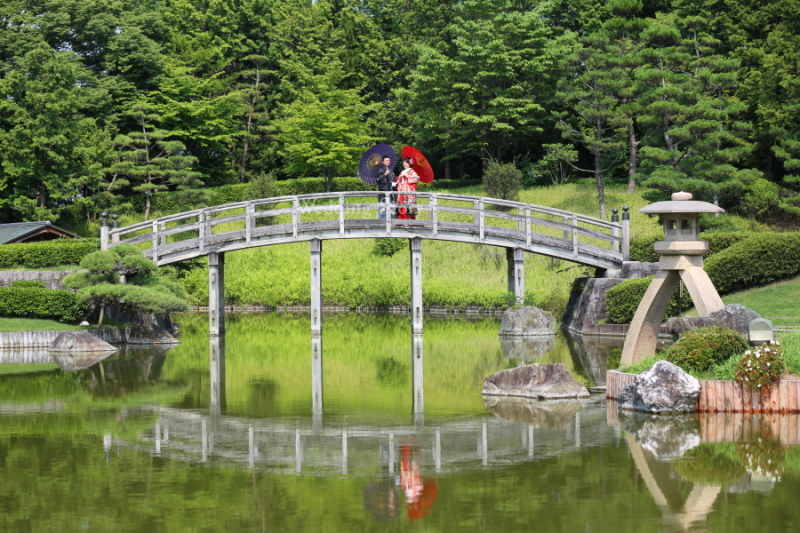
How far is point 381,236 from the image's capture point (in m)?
27.0

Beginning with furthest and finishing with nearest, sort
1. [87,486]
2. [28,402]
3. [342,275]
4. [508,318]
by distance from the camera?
[342,275] → [508,318] → [28,402] → [87,486]

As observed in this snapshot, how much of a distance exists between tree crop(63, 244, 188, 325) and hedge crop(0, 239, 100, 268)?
9.95ft

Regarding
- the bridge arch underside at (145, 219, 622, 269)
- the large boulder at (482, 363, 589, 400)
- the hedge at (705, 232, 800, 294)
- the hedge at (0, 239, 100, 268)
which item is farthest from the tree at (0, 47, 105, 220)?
the large boulder at (482, 363, 589, 400)

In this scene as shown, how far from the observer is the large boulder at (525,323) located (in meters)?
26.1

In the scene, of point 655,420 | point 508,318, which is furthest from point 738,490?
point 508,318

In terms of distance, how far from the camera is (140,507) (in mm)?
9328

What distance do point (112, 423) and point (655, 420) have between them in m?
7.25

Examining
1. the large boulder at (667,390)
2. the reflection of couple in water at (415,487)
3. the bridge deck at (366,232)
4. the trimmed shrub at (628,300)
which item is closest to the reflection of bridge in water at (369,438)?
the reflection of couple in water at (415,487)

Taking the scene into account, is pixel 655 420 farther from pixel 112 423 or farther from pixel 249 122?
pixel 249 122

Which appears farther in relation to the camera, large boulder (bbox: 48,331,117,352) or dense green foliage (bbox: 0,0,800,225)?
dense green foliage (bbox: 0,0,800,225)

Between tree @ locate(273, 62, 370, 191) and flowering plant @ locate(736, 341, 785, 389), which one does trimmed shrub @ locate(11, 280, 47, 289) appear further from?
tree @ locate(273, 62, 370, 191)

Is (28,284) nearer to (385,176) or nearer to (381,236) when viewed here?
(381,236)

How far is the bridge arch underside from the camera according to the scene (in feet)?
88.3

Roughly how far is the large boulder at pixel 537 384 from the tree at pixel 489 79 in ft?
97.9
